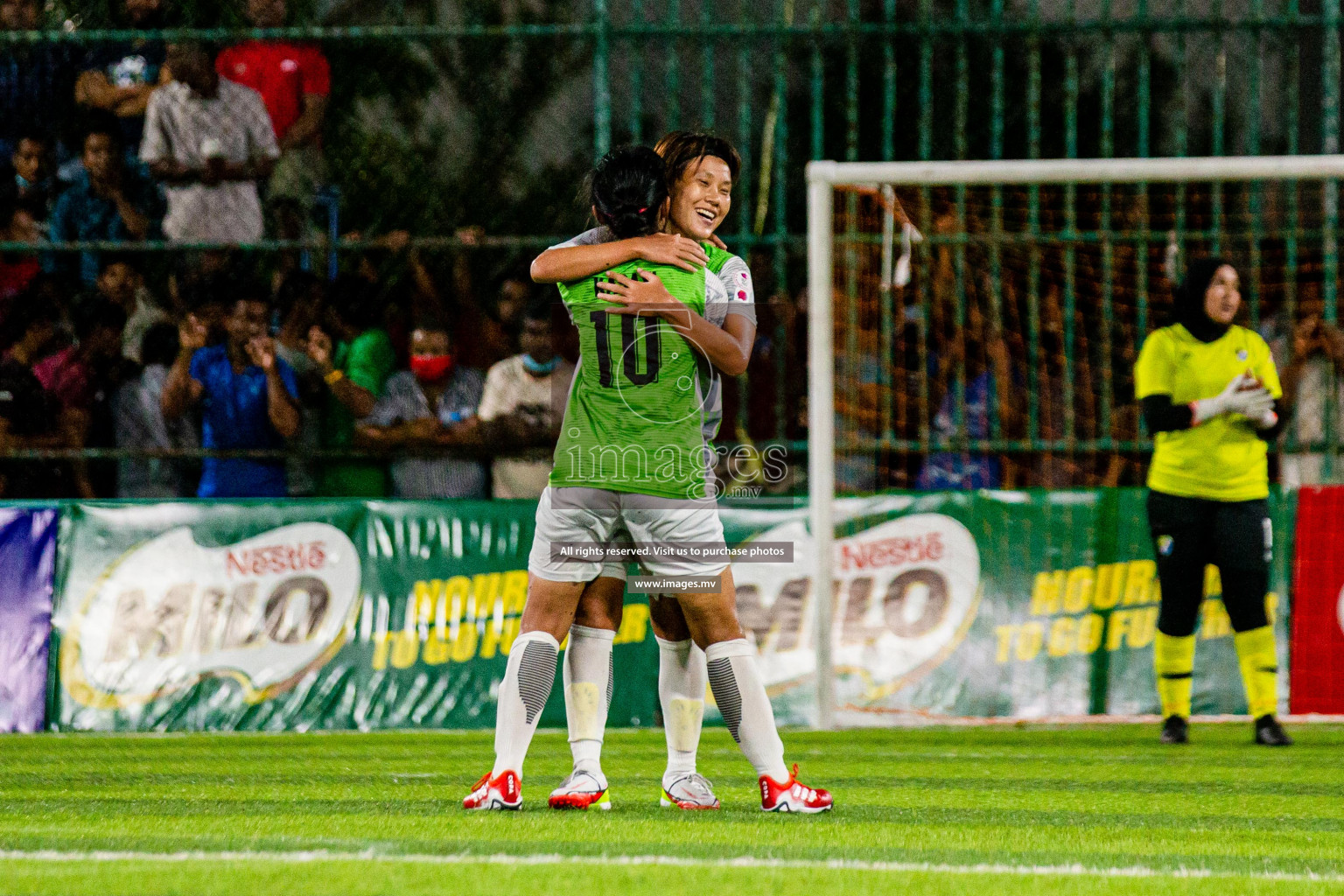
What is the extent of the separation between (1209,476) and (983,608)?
Answer: 1623 millimetres

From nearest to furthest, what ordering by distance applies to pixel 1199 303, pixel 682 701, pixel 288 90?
pixel 682 701 < pixel 1199 303 < pixel 288 90

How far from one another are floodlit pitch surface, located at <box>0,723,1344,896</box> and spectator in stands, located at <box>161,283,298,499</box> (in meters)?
1.95

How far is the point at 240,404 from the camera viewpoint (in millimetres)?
9234

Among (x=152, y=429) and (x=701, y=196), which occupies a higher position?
Answer: (x=701, y=196)

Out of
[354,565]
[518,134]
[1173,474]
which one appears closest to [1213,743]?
[1173,474]

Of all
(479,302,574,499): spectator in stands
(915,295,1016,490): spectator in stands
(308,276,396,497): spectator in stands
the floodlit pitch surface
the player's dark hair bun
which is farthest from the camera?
(915,295,1016,490): spectator in stands

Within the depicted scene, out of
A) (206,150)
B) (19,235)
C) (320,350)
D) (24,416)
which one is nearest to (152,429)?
(24,416)

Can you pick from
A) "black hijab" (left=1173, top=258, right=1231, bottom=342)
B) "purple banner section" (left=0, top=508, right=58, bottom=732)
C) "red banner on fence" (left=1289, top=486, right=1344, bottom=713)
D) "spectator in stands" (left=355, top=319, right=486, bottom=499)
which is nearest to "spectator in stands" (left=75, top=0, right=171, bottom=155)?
"spectator in stands" (left=355, top=319, right=486, bottom=499)

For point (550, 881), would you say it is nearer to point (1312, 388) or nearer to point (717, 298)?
point (717, 298)

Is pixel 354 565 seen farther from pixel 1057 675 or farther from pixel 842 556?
pixel 1057 675

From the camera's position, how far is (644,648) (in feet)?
28.8

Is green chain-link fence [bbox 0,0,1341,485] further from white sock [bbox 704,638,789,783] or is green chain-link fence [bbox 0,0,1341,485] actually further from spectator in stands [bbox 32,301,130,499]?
white sock [bbox 704,638,789,783]

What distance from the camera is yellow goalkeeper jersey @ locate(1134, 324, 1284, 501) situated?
295 inches

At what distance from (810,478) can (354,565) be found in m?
2.35
